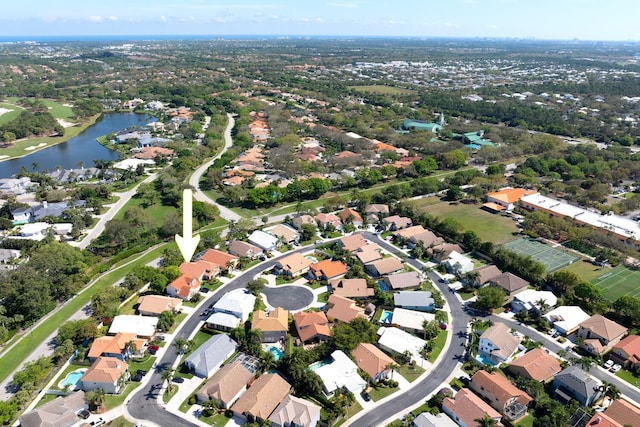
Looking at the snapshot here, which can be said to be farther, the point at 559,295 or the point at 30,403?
the point at 559,295

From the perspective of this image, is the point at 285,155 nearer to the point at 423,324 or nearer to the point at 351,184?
the point at 351,184

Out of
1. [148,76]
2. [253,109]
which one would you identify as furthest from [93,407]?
[148,76]

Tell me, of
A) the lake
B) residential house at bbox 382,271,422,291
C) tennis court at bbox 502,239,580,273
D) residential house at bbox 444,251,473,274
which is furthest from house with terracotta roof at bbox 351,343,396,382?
the lake

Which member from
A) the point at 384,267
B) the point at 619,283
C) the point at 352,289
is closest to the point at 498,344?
the point at 352,289

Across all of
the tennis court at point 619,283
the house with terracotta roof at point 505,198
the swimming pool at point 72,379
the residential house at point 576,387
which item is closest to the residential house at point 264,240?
the swimming pool at point 72,379

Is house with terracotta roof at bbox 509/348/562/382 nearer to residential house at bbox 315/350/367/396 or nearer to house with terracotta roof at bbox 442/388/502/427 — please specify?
house with terracotta roof at bbox 442/388/502/427

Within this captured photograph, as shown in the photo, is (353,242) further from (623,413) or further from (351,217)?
(623,413)
